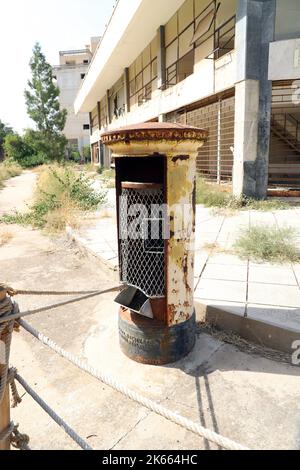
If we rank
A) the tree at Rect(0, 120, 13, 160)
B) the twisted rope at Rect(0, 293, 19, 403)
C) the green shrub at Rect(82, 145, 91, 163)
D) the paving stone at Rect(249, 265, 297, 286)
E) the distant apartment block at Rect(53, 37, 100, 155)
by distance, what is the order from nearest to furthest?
the twisted rope at Rect(0, 293, 19, 403) → the paving stone at Rect(249, 265, 297, 286) → the tree at Rect(0, 120, 13, 160) → the green shrub at Rect(82, 145, 91, 163) → the distant apartment block at Rect(53, 37, 100, 155)

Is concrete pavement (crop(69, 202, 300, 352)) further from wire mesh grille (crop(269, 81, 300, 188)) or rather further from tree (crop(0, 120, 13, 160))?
tree (crop(0, 120, 13, 160))

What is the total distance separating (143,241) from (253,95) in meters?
7.02

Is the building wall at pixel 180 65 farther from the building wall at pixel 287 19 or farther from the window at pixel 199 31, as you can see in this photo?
the building wall at pixel 287 19

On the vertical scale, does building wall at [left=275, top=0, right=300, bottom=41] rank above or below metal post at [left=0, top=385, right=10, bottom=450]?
above

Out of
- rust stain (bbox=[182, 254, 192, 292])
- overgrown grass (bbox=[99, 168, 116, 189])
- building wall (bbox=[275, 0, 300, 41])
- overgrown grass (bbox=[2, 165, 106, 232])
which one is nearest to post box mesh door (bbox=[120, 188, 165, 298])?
rust stain (bbox=[182, 254, 192, 292])

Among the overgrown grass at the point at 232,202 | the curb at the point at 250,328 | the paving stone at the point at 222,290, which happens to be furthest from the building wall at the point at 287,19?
the curb at the point at 250,328

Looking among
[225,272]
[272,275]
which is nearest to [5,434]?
[225,272]

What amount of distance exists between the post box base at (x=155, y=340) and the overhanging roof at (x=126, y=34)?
12964 millimetres

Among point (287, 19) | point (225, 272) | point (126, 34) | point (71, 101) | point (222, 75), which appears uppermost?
point (71, 101)

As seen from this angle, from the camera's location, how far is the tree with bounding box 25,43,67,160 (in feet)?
127

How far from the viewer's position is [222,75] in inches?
368

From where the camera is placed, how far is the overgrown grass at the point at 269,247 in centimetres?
434

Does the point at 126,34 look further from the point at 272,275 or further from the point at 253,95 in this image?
the point at 272,275

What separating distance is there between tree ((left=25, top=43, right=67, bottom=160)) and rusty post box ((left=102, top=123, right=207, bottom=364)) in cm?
3959
